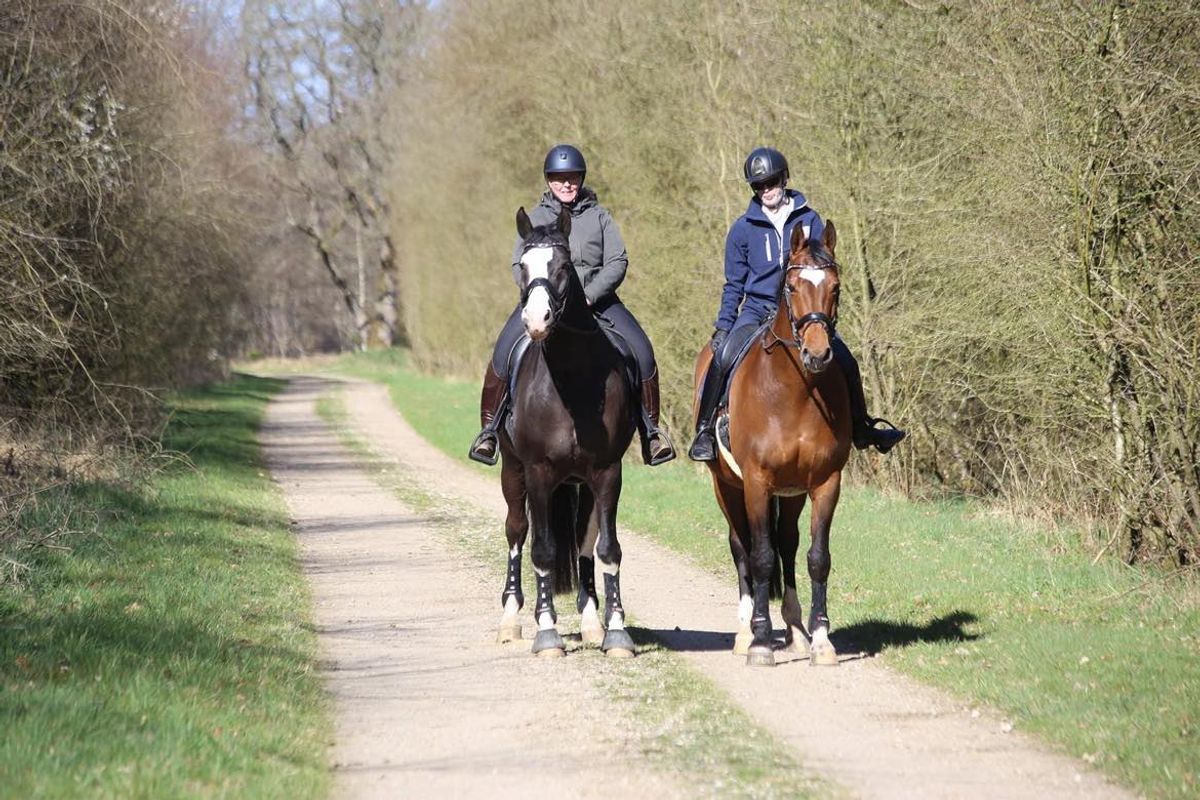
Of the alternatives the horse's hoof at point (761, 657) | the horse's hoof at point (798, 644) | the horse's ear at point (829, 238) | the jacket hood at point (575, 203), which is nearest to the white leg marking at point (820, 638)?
the horse's hoof at point (761, 657)

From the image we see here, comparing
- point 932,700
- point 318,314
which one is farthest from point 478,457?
point 318,314

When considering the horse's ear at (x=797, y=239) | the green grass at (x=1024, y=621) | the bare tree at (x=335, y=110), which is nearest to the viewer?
the green grass at (x=1024, y=621)

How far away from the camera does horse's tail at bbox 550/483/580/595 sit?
30.7 ft

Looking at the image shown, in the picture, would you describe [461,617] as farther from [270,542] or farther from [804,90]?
[804,90]

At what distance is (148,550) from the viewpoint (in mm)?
11719

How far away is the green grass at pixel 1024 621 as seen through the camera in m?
6.53

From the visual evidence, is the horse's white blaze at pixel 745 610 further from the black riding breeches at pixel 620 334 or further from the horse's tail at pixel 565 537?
the black riding breeches at pixel 620 334

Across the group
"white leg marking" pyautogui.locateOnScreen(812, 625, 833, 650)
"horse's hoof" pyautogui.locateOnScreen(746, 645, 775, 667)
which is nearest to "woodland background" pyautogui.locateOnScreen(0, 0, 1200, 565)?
"white leg marking" pyautogui.locateOnScreen(812, 625, 833, 650)

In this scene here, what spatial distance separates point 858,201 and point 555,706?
10.3m

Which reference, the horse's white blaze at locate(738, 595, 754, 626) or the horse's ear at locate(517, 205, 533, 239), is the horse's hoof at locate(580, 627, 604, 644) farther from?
the horse's ear at locate(517, 205, 533, 239)

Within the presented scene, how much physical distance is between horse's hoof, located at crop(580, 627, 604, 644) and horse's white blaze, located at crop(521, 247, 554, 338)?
7.02 feet

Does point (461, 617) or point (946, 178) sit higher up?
point (946, 178)

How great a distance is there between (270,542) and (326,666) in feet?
18.6

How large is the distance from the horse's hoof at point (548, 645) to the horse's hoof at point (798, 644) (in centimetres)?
142
